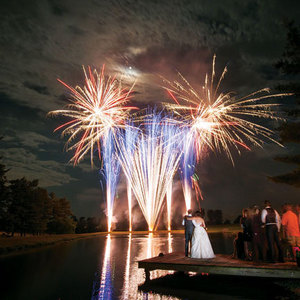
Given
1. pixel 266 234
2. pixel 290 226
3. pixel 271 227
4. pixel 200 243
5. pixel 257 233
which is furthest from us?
pixel 200 243

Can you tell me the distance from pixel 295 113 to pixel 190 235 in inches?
535

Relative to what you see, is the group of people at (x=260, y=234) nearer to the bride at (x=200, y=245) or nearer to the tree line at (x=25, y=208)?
the bride at (x=200, y=245)

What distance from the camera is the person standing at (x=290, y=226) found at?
12231 mm

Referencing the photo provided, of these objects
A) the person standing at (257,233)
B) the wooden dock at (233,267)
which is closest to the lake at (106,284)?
the wooden dock at (233,267)

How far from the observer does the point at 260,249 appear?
12.1 meters

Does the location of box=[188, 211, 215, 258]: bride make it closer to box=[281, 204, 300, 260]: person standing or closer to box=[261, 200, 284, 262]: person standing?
box=[261, 200, 284, 262]: person standing

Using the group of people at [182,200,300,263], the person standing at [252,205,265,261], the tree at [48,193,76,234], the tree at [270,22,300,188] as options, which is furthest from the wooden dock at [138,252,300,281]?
the tree at [48,193,76,234]

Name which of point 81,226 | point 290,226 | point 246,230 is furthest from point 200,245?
point 81,226

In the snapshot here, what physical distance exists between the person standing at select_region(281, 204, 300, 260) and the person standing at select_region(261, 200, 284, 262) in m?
1.39

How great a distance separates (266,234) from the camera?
11312 mm

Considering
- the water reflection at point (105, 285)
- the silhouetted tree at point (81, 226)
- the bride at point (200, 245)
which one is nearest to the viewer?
the water reflection at point (105, 285)

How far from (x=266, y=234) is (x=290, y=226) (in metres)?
1.88

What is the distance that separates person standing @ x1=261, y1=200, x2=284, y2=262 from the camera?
11141 millimetres

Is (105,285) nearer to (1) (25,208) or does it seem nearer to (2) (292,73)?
(2) (292,73)
